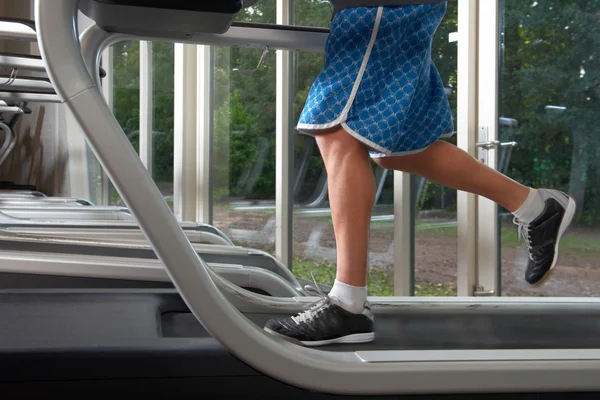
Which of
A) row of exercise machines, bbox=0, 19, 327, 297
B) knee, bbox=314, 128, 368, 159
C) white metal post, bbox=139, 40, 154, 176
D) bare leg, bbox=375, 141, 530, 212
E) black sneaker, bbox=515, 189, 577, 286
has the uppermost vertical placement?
white metal post, bbox=139, 40, 154, 176

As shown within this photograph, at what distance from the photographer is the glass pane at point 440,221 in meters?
2.86

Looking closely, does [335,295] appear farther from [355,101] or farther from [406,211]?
[406,211]

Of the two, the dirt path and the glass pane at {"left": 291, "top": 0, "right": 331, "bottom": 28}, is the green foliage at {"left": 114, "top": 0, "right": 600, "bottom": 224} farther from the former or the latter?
the glass pane at {"left": 291, "top": 0, "right": 331, "bottom": 28}

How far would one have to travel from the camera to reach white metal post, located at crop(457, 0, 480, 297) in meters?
2.76

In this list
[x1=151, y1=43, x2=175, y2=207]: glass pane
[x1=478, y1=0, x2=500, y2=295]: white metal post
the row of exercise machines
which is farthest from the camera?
[x1=151, y1=43, x2=175, y2=207]: glass pane

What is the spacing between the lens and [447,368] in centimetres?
96

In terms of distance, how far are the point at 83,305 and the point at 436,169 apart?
735mm

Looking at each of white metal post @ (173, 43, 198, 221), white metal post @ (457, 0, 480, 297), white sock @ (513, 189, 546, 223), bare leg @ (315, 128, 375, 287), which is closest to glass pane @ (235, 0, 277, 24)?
white metal post @ (173, 43, 198, 221)

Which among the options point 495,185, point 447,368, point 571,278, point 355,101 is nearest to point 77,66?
point 355,101

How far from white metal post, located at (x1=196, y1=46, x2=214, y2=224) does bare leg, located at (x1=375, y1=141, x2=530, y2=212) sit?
388 cm

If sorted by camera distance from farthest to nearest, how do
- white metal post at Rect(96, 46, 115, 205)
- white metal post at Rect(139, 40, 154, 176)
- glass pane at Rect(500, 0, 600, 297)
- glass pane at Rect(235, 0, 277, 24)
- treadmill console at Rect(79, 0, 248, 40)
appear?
1. white metal post at Rect(96, 46, 115, 205)
2. white metal post at Rect(139, 40, 154, 176)
3. glass pane at Rect(235, 0, 277, 24)
4. glass pane at Rect(500, 0, 600, 297)
5. treadmill console at Rect(79, 0, 248, 40)

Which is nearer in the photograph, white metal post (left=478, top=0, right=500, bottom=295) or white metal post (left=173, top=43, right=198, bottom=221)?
white metal post (left=478, top=0, right=500, bottom=295)

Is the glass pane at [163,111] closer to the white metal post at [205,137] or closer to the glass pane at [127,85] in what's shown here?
the glass pane at [127,85]

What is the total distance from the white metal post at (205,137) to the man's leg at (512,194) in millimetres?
3888
